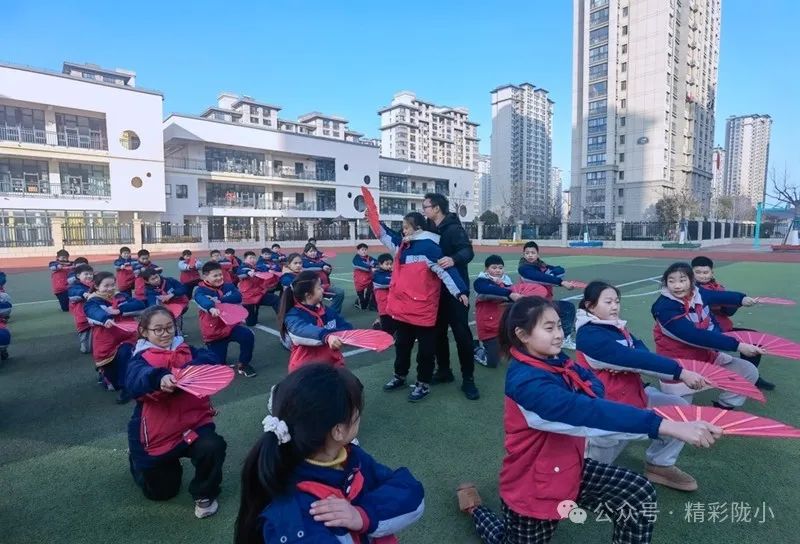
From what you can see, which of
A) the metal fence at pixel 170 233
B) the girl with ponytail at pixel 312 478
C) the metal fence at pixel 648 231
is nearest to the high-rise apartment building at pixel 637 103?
the metal fence at pixel 648 231

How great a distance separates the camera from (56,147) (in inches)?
1128

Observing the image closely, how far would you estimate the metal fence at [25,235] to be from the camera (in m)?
25.0

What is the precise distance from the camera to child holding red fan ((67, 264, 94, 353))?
18.5 feet

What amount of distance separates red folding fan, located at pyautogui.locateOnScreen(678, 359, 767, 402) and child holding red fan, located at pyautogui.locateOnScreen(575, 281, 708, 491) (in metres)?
0.07

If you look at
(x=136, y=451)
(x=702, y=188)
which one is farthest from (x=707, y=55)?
(x=136, y=451)

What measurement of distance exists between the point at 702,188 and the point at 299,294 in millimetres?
75077

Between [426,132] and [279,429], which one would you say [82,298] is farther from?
[426,132]

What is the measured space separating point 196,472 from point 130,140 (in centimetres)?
3521

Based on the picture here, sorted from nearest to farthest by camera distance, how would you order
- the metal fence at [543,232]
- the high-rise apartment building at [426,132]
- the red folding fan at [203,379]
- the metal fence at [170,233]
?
1. the red folding fan at [203,379]
2. the metal fence at [170,233]
3. the metal fence at [543,232]
4. the high-rise apartment building at [426,132]

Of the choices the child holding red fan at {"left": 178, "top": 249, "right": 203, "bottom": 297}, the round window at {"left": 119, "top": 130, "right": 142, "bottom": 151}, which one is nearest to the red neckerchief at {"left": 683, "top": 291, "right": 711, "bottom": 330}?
the child holding red fan at {"left": 178, "top": 249, "right": 203, "bottom": 297}

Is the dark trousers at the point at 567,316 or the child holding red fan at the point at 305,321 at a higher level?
the child holding red fan at the point at 305,321

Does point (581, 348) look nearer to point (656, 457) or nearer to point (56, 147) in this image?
point (656, 457)

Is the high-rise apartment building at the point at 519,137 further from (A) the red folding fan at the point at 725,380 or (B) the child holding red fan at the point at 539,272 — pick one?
(A) the red folding fan at the point at 725,380

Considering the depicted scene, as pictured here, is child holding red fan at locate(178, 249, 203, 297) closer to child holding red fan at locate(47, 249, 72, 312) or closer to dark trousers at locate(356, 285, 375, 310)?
child holding red fan at locate(47, 249, 72, 312)
